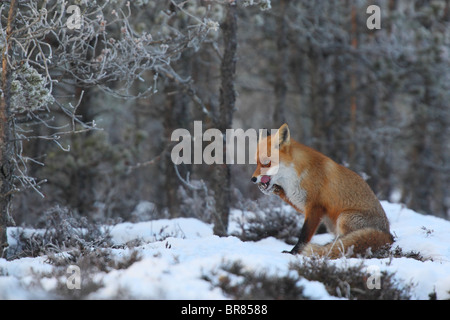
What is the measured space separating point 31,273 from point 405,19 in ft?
54.9

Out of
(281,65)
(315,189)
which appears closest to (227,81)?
(315,189)

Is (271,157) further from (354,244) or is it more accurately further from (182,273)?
(182,273)

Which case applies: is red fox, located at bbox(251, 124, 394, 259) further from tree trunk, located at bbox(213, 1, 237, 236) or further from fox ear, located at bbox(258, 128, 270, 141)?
tree trunk, located at bbox(213, 1, 237, 236)

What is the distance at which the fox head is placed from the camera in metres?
6.62

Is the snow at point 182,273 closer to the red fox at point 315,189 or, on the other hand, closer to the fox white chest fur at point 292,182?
the red fox at point 315,189

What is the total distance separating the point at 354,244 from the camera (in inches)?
235

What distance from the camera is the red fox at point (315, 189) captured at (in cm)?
645

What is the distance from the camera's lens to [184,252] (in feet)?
17.4

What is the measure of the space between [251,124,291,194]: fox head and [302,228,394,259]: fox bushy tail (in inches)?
40.9

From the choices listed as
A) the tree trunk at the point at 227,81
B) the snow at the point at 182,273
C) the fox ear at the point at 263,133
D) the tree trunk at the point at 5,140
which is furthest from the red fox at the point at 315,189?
the tree trunk at the point at 5,140

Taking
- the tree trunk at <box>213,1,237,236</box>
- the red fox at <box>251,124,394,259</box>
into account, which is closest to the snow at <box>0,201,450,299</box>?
the red fox at <box>251,124,394,259</box>

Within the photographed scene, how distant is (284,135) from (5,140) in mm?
3511

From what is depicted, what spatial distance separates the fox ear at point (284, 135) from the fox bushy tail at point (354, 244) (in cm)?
146
